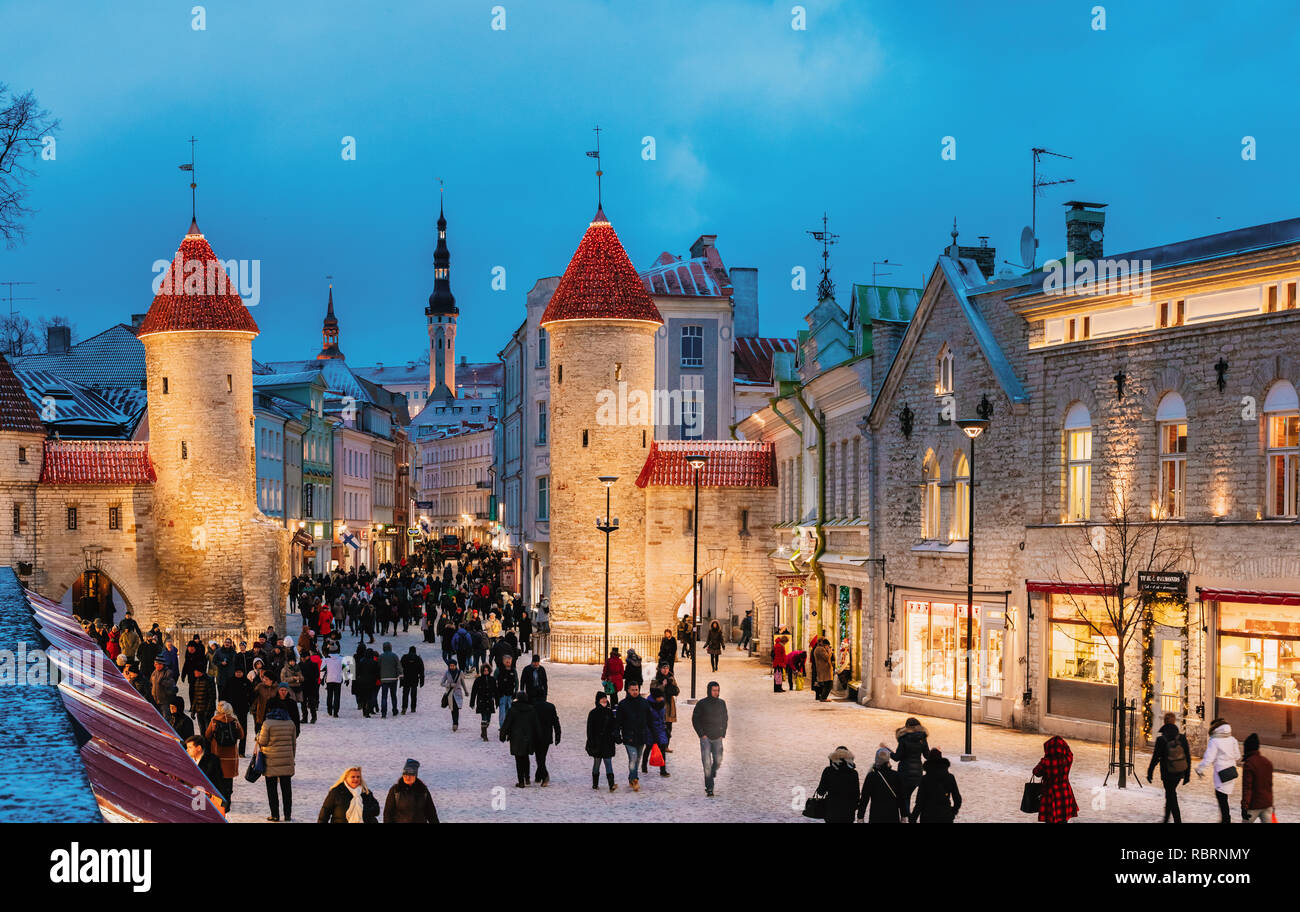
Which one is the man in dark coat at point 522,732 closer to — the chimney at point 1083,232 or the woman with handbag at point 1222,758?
the woman with handbag at point 1222,758

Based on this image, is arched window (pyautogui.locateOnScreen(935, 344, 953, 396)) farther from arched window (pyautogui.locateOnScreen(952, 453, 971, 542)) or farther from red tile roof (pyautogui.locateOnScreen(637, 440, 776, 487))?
red tile roof (pyautogui.locateOnScreen(637, 440, 776, 487))

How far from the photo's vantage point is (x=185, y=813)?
644cm

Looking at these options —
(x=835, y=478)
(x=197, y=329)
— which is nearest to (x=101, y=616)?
(x=197, y=329)

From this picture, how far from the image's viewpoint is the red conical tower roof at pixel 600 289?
143ft

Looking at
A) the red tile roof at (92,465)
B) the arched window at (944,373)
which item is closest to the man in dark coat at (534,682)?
the arched window at (944,373)

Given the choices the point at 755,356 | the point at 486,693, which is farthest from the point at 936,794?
the point at 755,356

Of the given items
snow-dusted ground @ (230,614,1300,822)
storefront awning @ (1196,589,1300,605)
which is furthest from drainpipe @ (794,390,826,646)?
storefront awning @ (1196,589,1300,605)

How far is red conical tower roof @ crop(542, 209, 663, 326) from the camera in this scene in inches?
1721

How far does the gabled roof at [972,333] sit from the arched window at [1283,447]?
204 inches

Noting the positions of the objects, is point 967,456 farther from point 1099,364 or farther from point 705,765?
point 705,765

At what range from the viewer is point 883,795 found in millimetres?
13477

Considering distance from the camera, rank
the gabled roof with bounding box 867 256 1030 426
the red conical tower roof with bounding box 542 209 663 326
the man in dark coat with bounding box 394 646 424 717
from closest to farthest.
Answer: the gabled roof with bounding box 867 256 1030 426 → the man in dark coat with bounding box 394 646 424 717 → the red conical tower roof with bounding box 542 209 663 326

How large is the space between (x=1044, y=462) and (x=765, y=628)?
690 inches

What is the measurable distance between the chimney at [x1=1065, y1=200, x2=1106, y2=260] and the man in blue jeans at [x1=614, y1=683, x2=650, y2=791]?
13.2 metres
